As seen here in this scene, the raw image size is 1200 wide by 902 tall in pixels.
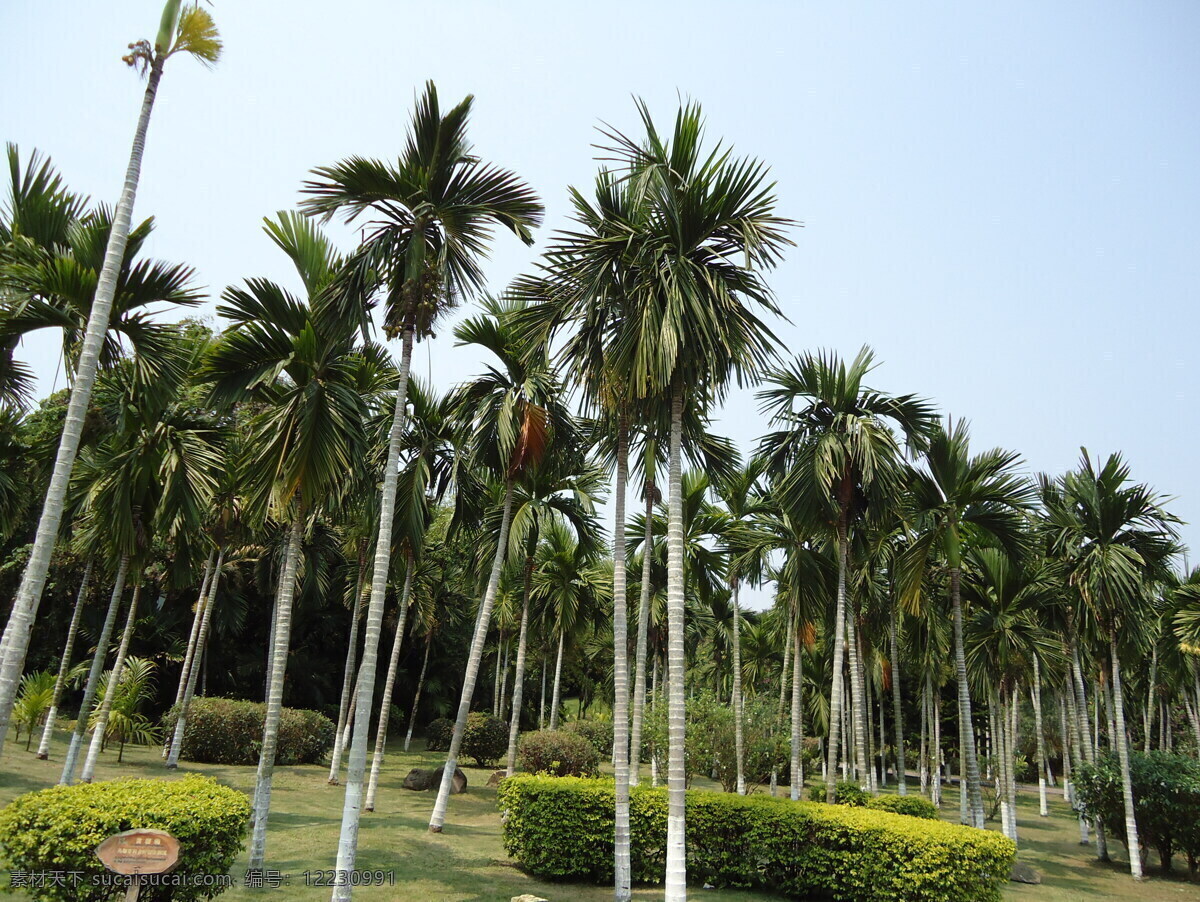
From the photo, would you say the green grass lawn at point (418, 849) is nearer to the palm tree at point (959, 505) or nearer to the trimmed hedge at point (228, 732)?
the trimmed hedge at point (228, 732)

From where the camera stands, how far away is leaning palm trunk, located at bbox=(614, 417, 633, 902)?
1016 centimetres

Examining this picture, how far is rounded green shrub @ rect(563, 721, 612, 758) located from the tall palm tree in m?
14.0

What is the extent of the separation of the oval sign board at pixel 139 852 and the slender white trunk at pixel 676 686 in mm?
4996

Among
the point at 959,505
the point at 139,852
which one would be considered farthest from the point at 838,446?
the point at 139,852

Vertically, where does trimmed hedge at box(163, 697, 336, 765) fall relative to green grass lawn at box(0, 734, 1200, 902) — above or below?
above

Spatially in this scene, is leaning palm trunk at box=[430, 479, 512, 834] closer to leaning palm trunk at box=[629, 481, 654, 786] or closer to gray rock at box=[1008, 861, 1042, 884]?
leaning palm trunk at box=[629, 481, 654, 786]

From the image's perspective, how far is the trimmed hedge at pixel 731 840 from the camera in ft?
36.9

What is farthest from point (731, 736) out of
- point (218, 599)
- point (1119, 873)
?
point (218, 599)

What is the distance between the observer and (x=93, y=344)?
7.79 m

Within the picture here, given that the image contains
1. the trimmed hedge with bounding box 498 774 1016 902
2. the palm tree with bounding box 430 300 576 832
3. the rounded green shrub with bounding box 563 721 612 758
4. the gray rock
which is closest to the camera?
the trimmed hedge with bounding box 498 774 1016 902

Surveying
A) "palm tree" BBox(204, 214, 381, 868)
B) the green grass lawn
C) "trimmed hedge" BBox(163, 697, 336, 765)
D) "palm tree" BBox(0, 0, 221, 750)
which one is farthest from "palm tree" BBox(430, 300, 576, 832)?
"trimmed hedge" BBox(163, 697, 336, 765)

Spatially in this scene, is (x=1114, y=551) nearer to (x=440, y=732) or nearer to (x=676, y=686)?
(x=676, y=686)

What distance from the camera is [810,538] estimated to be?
1741 cm

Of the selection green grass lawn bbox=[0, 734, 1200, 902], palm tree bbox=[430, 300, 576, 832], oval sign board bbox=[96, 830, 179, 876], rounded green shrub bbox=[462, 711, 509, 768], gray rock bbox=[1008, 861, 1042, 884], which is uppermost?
palm tree bbox=[430, 300, 576, 832]
